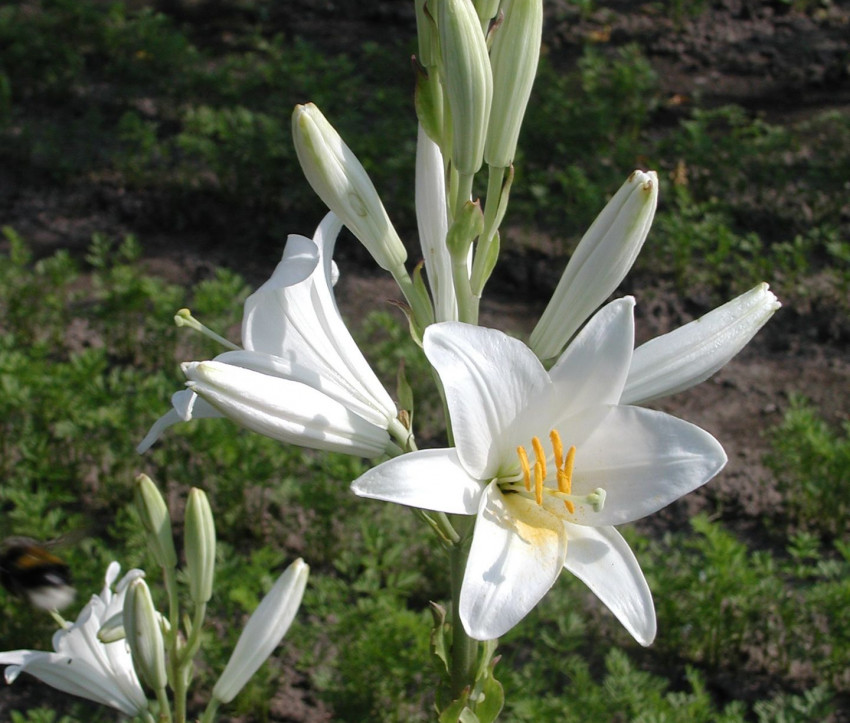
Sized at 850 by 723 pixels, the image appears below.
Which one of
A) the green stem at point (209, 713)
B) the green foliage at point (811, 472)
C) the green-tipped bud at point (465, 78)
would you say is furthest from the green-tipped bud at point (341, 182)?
the green foliage at point (811, 472)

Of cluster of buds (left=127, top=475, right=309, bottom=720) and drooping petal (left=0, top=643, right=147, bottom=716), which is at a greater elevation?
cluster of buds (left=127, top=475, right=309, bottom=720)

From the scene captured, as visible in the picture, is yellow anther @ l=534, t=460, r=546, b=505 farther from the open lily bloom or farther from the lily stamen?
the open lily bloom

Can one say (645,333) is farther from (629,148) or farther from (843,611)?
(843,611)

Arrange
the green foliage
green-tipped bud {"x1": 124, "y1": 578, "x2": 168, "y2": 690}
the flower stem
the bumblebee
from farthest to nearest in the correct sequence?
the green foliage → the bumblebee → green-tipped bud {"x1": 124, "y1": 578, "x2": 168, "y2": 690} → the flower stem

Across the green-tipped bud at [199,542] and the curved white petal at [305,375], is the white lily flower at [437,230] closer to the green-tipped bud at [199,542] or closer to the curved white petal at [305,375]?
the curved white petal at [305,375]

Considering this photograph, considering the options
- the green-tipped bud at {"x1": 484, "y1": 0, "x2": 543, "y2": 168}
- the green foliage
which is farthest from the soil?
the green-tipped bud at {"x1": 484, "y1": 0, "x2": 543, "y2": 168}

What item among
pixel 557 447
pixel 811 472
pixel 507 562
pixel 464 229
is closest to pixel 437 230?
pixel 464 229

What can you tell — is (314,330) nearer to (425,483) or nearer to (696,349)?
(425,483)
